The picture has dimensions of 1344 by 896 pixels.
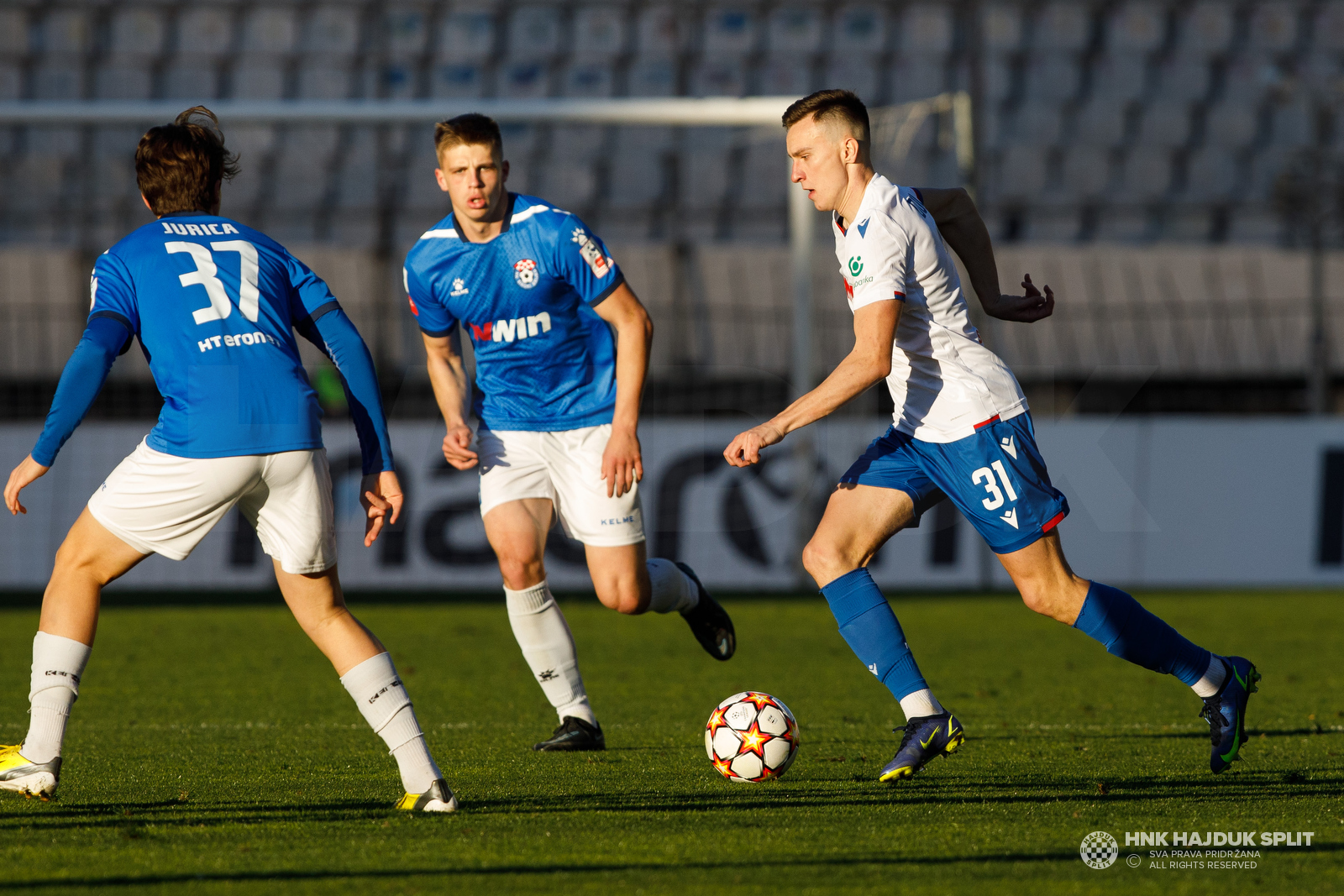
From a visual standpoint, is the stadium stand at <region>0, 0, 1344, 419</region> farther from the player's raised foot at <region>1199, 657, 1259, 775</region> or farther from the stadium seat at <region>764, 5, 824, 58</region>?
the player's raised foot at <region>1199, 657, 1259, 775</region>

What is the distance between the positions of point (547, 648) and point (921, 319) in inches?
69.4

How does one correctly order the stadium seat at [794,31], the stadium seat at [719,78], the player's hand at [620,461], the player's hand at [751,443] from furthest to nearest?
the stadium seat at [794,31]
the stadium seat at [719,78]
the player's hand at [620,461]
the player's hand at [751,443]

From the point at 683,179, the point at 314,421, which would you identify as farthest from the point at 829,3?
the point at 314,421

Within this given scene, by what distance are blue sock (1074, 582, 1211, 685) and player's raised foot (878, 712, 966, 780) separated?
0.50 meters

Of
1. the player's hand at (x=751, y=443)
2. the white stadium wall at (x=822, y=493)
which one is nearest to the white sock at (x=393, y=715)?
the player's hand at (x=751, y=443)

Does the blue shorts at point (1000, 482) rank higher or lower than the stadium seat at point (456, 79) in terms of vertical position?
lower

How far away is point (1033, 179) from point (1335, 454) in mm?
6994

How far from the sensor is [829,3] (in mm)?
18891

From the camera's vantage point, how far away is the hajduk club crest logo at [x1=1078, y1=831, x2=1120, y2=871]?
10.6 ft

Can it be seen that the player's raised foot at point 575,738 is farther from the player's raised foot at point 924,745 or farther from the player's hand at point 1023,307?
the player's hand at point 1023,307

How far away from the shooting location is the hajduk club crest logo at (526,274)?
16.5ft

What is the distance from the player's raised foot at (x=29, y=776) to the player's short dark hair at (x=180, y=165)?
4.74ft

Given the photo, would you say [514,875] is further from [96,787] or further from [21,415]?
[21,415]

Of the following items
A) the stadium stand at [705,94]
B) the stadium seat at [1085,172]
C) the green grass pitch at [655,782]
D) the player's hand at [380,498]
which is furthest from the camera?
the stadium seat at [1085,172]
